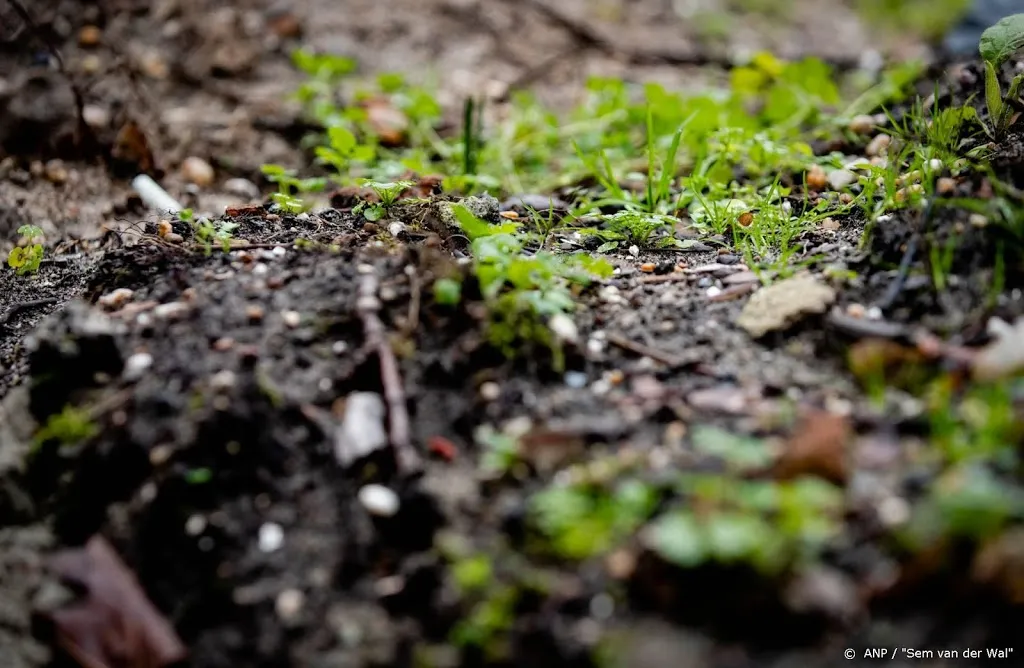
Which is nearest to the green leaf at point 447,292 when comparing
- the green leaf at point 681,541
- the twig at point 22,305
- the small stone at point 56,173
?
the green leaf at point 681,541

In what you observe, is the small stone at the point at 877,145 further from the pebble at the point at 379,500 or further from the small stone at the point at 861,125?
the pebble at the point at 379,500

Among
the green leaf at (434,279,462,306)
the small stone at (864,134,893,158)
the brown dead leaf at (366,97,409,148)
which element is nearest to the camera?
the green leaf at (434,279,462,306)

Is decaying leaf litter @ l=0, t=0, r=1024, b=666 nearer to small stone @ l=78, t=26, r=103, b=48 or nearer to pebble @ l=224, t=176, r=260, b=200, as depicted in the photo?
pebble @ l=224, t=176, r=260, b=200

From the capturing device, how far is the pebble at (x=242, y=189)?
289cm

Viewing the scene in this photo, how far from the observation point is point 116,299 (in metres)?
1.94

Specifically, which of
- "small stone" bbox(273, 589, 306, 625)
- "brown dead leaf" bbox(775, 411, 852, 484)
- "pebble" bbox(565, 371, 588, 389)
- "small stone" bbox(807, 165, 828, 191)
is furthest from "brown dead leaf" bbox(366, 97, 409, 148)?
"brown dead leaf" bbox(775, 411, 852, 484)

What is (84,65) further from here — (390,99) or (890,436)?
(890,436)

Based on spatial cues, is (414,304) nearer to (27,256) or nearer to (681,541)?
(681,541)

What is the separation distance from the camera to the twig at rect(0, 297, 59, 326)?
230 cm

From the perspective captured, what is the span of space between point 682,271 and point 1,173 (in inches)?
92.0

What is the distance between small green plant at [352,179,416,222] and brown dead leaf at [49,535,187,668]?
43.2 inches

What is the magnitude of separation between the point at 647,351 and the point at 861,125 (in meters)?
1.67

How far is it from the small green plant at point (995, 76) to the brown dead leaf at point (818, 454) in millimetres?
1300

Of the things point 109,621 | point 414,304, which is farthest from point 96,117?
point 109,621
